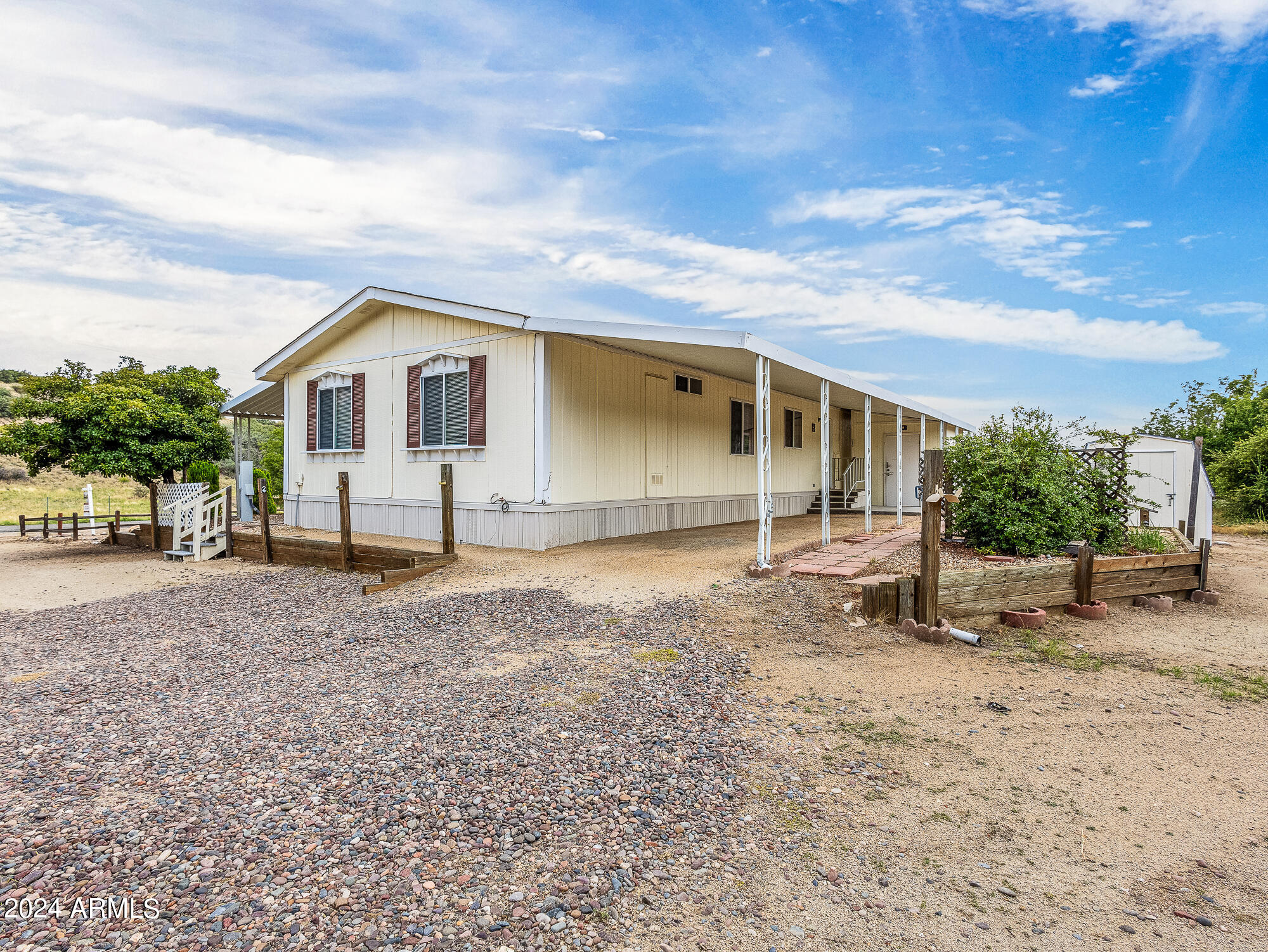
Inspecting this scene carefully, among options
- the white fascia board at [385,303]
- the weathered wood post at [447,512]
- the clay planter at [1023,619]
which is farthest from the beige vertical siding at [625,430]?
the clay planter at [1023,619]

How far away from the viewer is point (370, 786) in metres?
3.06

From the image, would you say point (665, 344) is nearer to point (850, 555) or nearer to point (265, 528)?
point (850, 555)

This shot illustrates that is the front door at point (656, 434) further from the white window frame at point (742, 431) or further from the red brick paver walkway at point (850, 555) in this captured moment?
the red brick paver walkway at point (850, 555)

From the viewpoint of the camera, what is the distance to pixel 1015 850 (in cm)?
261

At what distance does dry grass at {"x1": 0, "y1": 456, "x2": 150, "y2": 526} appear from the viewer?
75.4 ft

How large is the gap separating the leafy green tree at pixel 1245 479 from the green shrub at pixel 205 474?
26.3m

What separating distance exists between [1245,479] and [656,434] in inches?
692

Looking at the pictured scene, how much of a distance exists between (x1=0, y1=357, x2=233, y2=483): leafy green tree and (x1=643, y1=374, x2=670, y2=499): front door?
8830 millimetres

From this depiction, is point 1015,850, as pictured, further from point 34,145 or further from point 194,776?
point 34,145

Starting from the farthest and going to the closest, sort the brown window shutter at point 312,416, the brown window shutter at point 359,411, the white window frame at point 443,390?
the brown window shutter at point 312,416 → the brown window shutter at point 359,411 → the white window frame at point 443,390

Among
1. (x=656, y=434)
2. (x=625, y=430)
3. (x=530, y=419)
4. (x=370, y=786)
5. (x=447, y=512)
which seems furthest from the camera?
→ (x=656, y=434)

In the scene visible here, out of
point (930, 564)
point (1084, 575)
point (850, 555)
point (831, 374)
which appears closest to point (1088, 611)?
point (1084, 575)

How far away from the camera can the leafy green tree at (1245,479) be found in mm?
17000

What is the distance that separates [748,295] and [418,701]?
1466cm
